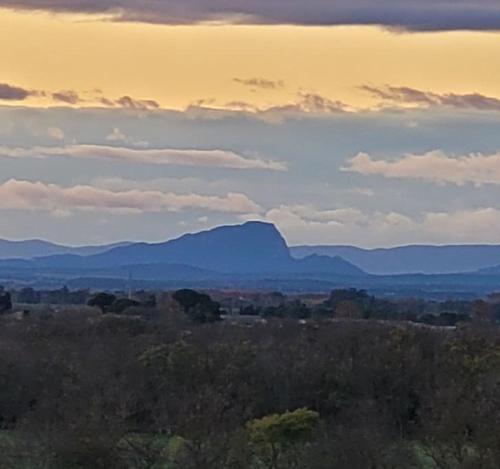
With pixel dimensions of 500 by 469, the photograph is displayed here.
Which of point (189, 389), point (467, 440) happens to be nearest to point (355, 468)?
point (467, 440)

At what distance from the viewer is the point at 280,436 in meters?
37.7

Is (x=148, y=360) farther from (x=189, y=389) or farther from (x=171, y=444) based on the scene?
(x=171, y=444)

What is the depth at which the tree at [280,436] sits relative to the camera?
114ft

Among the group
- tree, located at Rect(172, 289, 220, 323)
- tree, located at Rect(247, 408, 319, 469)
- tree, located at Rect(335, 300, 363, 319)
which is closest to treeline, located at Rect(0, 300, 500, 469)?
tree, located at Rect(247, 408, 319, 469)

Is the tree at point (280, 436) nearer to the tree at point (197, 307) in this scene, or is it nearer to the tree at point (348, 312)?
the tree at point (197, 307)

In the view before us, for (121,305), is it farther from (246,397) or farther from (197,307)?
(246,397)

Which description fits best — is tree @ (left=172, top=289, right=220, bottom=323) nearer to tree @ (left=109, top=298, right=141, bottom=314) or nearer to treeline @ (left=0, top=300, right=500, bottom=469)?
tree @ (left=109, top=298, right=141, bottom=314)

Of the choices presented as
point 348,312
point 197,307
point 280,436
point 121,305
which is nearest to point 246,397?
point 280,436

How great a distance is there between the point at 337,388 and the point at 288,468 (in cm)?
1674

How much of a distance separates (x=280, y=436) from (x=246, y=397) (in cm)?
966

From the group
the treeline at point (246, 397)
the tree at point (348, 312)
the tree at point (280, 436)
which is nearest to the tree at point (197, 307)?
the tree at point (348, 312)

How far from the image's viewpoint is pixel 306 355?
53.6 m

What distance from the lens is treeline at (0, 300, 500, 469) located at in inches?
1273

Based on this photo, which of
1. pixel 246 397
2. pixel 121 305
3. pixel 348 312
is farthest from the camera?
pixel 348 312
